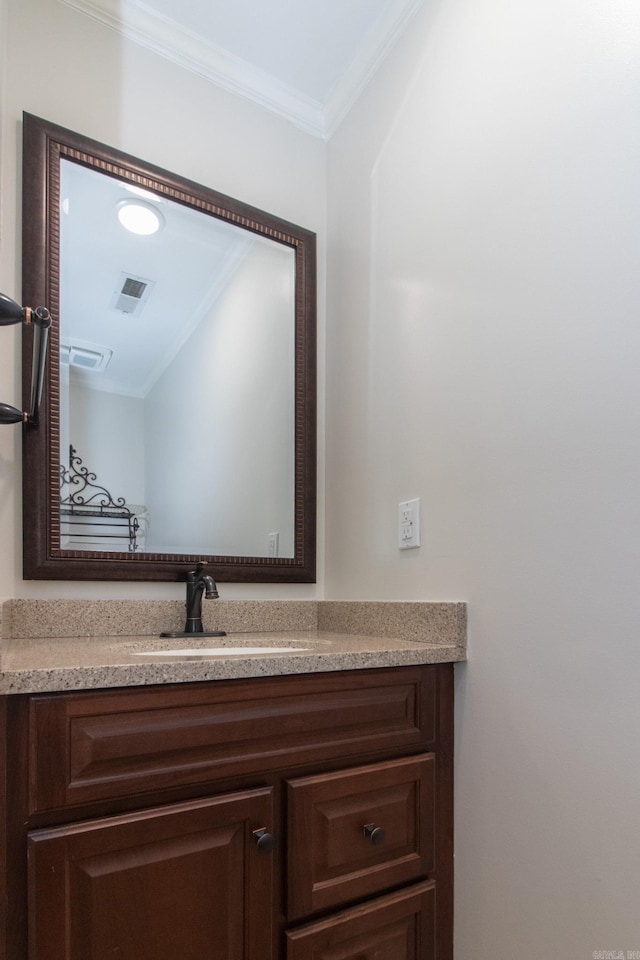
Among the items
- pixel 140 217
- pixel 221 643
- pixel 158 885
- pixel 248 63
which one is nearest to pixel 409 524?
pixel 221 643

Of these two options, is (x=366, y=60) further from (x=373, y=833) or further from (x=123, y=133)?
(x=373, y=833)

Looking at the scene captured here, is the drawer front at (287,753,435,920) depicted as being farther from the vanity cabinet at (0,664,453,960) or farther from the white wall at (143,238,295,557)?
the white wall at (143,238,295,557)

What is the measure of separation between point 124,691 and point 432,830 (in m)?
0.71

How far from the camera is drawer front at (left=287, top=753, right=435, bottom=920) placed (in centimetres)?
99

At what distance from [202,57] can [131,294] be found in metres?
0.74

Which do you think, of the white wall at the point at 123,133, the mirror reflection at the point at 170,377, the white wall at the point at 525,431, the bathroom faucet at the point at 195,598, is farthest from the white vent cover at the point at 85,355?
the white wall at the point at 525,431

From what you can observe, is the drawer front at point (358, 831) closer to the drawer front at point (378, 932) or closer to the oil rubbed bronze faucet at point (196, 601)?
the drawer front at point (378, 932)

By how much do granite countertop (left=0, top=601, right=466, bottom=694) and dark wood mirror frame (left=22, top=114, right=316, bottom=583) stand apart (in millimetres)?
82

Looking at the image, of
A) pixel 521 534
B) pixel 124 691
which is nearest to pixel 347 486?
pixel 521 534

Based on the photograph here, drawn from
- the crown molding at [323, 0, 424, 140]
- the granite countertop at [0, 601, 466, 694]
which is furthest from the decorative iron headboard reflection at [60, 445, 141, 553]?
the crown molding at [323, 0, 424, 140]

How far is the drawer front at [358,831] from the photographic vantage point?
99 cm

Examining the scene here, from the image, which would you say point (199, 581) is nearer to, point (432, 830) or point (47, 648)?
point (47, 648)

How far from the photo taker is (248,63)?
1.71 metres

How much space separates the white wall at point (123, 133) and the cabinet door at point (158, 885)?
0.64 metres
